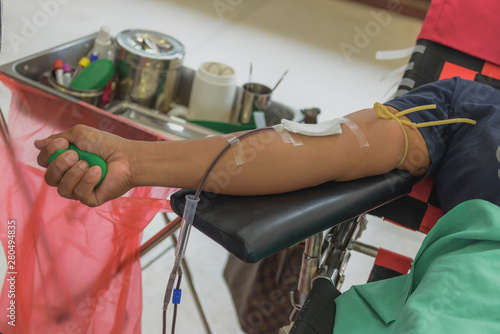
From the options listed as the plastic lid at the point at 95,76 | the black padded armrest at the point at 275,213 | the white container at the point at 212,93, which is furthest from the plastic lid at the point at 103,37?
the black padded armrest at the point at 275,213

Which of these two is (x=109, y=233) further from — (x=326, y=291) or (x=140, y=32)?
(x=140, y=32)

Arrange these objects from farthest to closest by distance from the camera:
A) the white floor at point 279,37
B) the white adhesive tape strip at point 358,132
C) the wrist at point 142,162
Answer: the white floor at point 279,37 < the white adhesive tape strip at point 358,132 < the wrist at point 142,162

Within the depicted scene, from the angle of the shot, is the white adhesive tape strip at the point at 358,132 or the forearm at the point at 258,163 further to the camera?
the white adhesive tape strip at the point at 358,132

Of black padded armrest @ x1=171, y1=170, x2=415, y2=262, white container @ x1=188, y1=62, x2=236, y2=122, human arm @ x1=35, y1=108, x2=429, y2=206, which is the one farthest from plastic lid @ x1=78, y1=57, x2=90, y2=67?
black padded armrest @ x1=171, y1=170, x2=415, y2=262

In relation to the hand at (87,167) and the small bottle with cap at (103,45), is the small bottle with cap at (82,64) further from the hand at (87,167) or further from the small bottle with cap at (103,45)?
the hand at (87,167)

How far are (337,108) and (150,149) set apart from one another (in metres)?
1.91

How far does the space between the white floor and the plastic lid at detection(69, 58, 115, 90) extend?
0.49 meters

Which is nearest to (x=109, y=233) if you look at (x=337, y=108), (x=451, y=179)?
Answer: (x=451, y=179)

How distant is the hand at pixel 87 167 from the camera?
28.7 inches

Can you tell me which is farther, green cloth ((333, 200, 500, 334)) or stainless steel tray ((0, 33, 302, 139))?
stainless steel tray ((0, 33, 302, 139))

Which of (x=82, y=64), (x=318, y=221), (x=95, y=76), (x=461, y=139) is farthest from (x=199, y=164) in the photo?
(x=82, y=64)

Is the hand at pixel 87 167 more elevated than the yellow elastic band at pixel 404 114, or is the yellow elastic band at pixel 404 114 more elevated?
the yellow elastic band at pixel 404 114

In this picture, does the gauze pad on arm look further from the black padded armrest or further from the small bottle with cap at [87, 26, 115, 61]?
the small bottle with cap at [87, 26, 115, 61]

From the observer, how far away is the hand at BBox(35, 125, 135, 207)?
0.73 m
